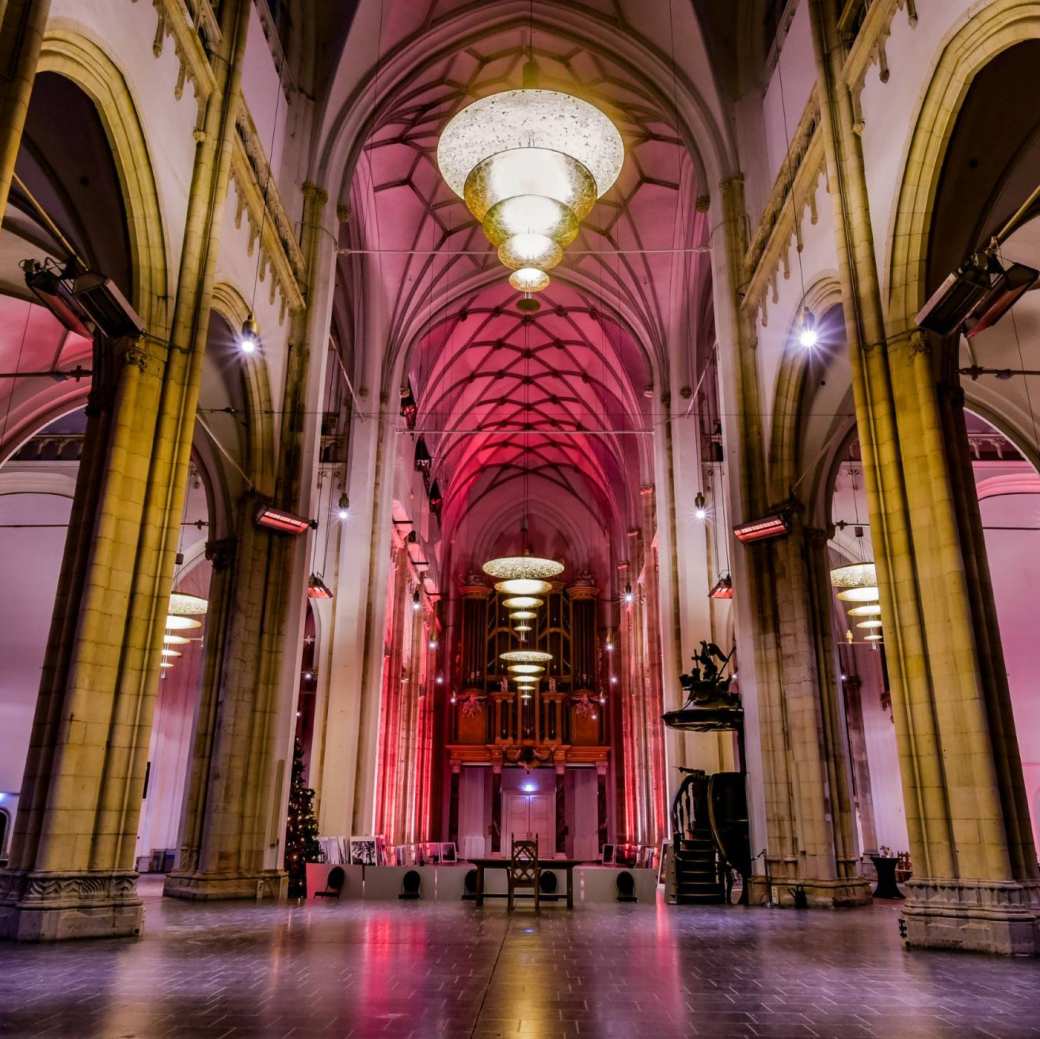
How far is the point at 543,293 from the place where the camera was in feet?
73.0

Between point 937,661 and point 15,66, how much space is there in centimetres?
752

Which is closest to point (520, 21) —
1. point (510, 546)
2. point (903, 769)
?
point (903, 769)

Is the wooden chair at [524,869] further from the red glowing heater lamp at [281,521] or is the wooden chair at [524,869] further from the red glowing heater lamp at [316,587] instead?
the red glowing heater lamp at [316,587]

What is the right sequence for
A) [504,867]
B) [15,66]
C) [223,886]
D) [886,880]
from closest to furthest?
[15,66]
[223,886]
[504,867]
[886,880]

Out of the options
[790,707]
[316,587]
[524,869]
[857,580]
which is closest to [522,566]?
[316,587]

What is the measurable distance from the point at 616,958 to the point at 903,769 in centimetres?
279

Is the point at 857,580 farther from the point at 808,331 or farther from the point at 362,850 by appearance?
the point at 362,850

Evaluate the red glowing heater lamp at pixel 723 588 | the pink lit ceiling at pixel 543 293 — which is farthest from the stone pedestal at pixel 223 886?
the pink lit ceiling at pixel 543 293

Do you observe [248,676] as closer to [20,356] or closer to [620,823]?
[20,356]

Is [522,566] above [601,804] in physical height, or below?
above

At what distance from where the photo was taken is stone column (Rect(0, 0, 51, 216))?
4781mm

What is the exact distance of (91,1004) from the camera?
400cm

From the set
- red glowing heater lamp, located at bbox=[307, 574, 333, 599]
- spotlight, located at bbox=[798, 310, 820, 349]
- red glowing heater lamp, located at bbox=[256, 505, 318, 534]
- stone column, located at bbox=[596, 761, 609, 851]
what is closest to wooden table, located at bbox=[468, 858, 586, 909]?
red glowing heater lamp, located at bbox=[256, 505, 318, 534]

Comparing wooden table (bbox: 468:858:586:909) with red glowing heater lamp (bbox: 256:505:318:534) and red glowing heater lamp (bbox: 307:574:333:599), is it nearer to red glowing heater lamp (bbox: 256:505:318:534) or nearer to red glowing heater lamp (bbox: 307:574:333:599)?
red glowing heater lamp (bbox: 256:505:318:534)
